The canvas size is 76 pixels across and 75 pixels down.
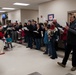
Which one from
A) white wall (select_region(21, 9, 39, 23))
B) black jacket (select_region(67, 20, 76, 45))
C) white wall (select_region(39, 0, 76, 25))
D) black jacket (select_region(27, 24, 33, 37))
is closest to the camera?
black jacket (select_region(67, 20, 76, 45))

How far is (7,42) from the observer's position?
21.8 feet

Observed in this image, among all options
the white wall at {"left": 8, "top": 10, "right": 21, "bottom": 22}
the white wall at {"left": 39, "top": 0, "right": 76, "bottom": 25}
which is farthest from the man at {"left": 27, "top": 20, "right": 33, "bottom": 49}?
the white wall at {"left": 8, "top": 10, "right": 21, "bottom": 22}

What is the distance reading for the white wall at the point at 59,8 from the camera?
20.5 ft

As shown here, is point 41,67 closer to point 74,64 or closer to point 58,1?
point 74,64

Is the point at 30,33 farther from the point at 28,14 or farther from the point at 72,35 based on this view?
the point at 28,14

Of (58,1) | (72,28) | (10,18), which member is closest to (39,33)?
(58,1)

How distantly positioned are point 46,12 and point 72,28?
4643mm

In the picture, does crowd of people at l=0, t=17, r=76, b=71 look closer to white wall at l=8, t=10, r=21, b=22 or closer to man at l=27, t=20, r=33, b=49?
man at l=27, t=20, r=33, b=49

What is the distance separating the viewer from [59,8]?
6.93 m

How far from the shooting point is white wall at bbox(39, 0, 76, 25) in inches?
246

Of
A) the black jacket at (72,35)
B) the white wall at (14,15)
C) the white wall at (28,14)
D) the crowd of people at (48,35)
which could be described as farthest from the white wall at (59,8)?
the white wall at (14,15)

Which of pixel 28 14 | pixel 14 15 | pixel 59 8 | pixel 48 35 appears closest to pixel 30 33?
pixel 48 35

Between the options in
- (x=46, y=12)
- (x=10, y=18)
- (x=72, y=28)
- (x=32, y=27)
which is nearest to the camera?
(x=72, y=28)

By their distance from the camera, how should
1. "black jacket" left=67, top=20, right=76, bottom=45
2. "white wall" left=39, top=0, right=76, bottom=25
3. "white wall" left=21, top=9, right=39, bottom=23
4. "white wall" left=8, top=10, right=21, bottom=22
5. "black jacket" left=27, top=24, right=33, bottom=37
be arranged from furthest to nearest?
"white wall" left=8, top=10, right=21, bottom=22
"white wall" left=21, top=9, right=39, bottom=23
"black jacket" left=27, top=24, right=33, bottom=37
"white wall" left=39, top=0, right=76, bottom=25
"black jacket" left=67, top=20, right=76, bottom=45
